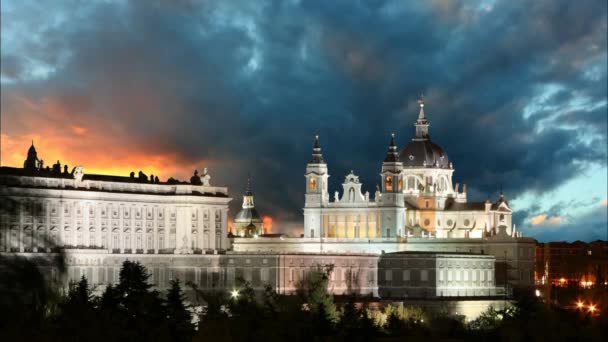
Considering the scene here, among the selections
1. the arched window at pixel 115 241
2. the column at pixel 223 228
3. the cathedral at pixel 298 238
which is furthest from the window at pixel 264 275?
the arched window at pixel 115 241

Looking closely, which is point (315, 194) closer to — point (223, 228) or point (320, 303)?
point (223, 228)

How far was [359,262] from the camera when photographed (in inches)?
6585

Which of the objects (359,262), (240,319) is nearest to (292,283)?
(359,262)

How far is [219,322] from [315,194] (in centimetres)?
7871

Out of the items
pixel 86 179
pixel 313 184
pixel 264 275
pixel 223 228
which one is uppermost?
pixel 313 184

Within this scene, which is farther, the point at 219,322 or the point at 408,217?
the point at 408,217

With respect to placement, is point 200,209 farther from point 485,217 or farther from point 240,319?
point 240,319

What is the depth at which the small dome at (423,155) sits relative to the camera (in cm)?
18638

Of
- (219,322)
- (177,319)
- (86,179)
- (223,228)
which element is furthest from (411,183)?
(219,322)

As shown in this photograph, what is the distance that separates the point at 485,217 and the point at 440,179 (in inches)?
255

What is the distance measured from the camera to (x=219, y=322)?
106 m

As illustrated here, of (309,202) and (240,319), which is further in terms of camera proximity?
(309,202)

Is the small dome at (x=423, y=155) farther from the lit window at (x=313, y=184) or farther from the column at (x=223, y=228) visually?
the column at (x=223, y=228)

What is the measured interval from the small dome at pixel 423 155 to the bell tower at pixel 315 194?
814cm
